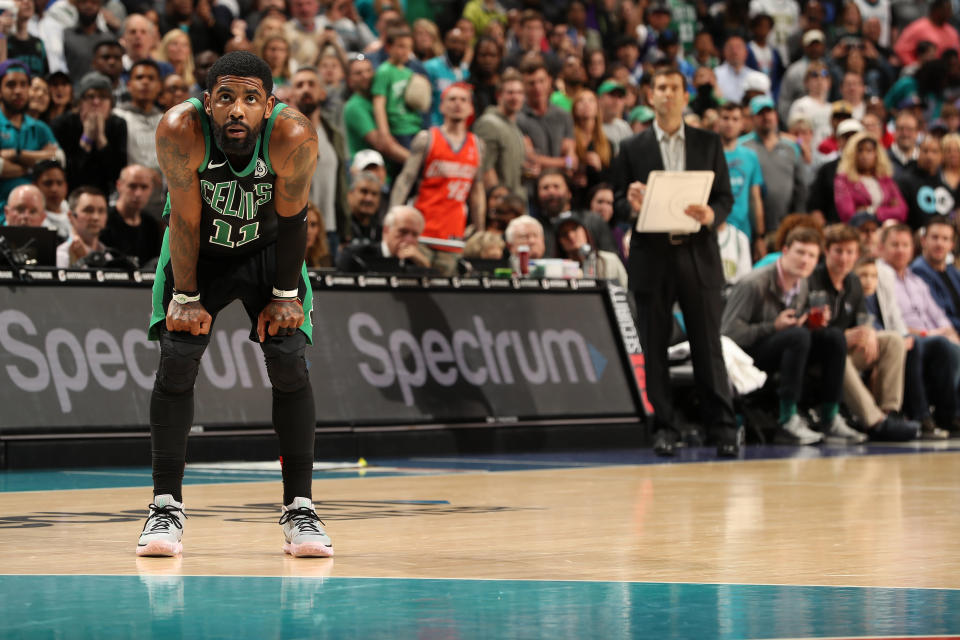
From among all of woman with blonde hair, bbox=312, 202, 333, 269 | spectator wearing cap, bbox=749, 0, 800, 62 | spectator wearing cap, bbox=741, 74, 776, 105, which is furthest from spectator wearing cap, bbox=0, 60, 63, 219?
spectator wearing cap, bbox=749, 0, 800, 62

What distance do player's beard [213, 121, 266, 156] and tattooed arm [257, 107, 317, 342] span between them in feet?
0.27

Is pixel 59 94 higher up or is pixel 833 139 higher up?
pixel 59 94

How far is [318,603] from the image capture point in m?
4.16

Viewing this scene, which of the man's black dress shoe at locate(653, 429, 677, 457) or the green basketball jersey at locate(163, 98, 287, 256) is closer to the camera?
the green basketball jersey at locate(163, 98, 287, 256)

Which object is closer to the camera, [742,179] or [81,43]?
[81,43]

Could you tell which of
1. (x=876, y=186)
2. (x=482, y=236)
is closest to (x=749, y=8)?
(x=876, y=186)

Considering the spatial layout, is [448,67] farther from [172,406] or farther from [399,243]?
[172,406]

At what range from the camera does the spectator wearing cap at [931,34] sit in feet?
72.1

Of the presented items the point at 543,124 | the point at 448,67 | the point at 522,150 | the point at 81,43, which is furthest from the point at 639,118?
the point at 81,43

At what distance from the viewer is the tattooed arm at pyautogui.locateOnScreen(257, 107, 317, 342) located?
5172 millimetres

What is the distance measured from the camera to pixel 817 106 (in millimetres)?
18656

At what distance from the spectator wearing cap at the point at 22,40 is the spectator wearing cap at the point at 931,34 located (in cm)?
1350

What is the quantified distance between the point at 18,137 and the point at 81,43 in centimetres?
221

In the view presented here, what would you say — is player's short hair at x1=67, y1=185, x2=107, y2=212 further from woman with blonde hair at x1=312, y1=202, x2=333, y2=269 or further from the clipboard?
the clipboard
